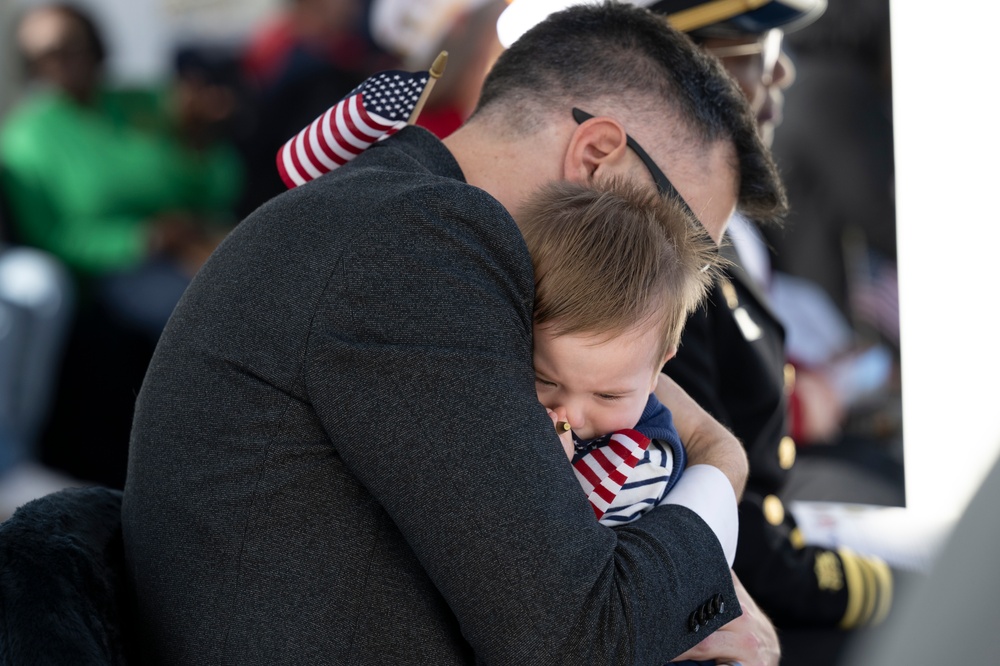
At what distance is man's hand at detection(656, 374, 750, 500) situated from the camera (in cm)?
155

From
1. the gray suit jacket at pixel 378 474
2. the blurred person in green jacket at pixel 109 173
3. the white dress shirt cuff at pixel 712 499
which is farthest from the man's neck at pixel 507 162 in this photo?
the blurred person in green jacket at pixel 109 173

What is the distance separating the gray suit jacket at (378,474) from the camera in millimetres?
1147

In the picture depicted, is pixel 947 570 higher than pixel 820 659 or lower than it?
A: higher

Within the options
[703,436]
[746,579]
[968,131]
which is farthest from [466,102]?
[703,436]

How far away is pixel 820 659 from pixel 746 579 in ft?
1.16

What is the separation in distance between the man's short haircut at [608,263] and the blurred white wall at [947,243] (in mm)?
2025

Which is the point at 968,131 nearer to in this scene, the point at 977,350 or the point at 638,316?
the point at 977,350

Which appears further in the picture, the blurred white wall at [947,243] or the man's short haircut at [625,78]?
the blurred white wall at [947,243]

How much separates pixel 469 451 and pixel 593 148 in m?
0.65

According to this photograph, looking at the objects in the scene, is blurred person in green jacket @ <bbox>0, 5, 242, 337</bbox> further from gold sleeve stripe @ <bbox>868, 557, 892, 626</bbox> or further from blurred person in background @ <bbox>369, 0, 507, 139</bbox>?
gold sleeve stripe @ <bbox>868, 557, 892, 626</bbox>

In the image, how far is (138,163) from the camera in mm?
4793

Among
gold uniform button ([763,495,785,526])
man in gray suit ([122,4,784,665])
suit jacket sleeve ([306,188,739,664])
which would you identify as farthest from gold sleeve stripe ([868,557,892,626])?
suit jacket sleeve ([306,188,739,664])

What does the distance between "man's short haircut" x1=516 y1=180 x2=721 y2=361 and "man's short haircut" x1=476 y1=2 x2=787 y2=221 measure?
0.28 m

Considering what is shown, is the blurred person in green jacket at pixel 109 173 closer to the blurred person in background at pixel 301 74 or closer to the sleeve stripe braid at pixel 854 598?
the blurred person in background at pixel 301 74
